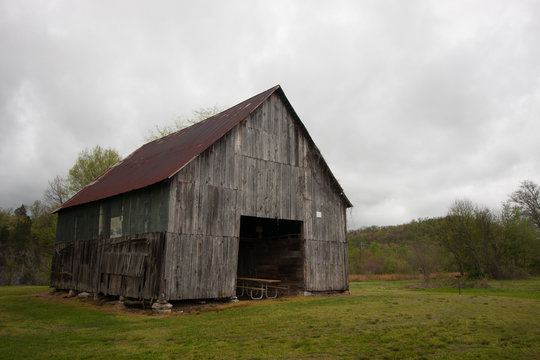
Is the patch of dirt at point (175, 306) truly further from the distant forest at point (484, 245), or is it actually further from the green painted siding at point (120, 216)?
the distant forest at point (484, 245)

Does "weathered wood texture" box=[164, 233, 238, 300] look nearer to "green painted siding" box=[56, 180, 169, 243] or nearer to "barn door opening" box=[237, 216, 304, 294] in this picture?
"green painted siding" box=[56, 180, 169, 243]

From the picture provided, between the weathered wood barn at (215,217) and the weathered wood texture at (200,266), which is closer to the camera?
the weathered wood texture at (200,266)

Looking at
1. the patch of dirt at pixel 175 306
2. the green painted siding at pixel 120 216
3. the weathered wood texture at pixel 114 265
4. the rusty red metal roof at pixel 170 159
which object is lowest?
the patch of dirt at pixel 175 306

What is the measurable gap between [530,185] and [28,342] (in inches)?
1815

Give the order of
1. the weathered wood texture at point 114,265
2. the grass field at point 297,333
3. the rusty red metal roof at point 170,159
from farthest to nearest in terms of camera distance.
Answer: the rusty red metal roof at point 170,159 → the weathered wood texture at point 114,265 → the grass field at point 297,333

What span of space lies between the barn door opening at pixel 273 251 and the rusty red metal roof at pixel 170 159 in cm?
387

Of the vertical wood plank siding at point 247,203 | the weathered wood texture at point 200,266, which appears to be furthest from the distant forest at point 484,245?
the weathered wood texture at point 200,266

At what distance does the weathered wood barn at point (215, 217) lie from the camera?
50.8ft

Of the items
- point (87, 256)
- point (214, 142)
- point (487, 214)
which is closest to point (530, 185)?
point (487, 214)

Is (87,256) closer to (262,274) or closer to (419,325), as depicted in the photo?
(262,274)

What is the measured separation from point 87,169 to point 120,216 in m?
27.0

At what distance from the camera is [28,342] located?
975cm

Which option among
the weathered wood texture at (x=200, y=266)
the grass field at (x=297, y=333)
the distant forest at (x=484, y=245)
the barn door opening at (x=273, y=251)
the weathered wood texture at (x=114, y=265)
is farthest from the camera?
the distant forest at (x=484, y=245)

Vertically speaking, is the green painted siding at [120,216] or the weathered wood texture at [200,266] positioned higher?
the green painted siding at [120,216]
